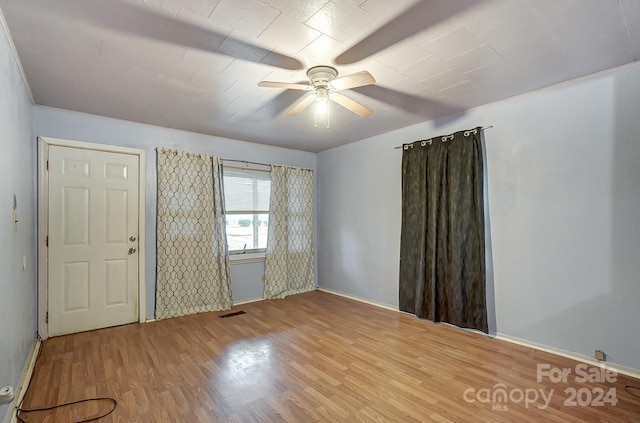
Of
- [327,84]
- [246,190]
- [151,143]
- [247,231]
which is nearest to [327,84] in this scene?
[327,84]

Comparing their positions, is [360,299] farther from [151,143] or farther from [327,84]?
[151,143]

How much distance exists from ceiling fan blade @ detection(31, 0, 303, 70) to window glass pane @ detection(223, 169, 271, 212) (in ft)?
8.19

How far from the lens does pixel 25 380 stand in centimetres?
229

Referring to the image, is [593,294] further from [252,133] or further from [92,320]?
[92,320]

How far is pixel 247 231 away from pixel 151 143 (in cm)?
180

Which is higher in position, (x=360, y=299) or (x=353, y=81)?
(x=353, y=81)

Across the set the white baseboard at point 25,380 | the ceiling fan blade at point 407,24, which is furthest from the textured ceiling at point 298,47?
the white baseboard at point 25,380

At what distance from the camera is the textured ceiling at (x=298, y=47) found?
5.62ft

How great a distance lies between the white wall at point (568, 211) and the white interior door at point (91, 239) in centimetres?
391

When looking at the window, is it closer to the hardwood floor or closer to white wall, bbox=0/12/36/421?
the hardwood floor

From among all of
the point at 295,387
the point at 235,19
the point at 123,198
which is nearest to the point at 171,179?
the point at 123,198

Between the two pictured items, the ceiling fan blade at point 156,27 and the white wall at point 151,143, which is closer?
the ceiling fan blade at point 156,27

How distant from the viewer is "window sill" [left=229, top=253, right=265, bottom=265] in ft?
14.7

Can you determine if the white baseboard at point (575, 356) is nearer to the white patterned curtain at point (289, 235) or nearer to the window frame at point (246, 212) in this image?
the white patterned curtain at point (289, 235)
